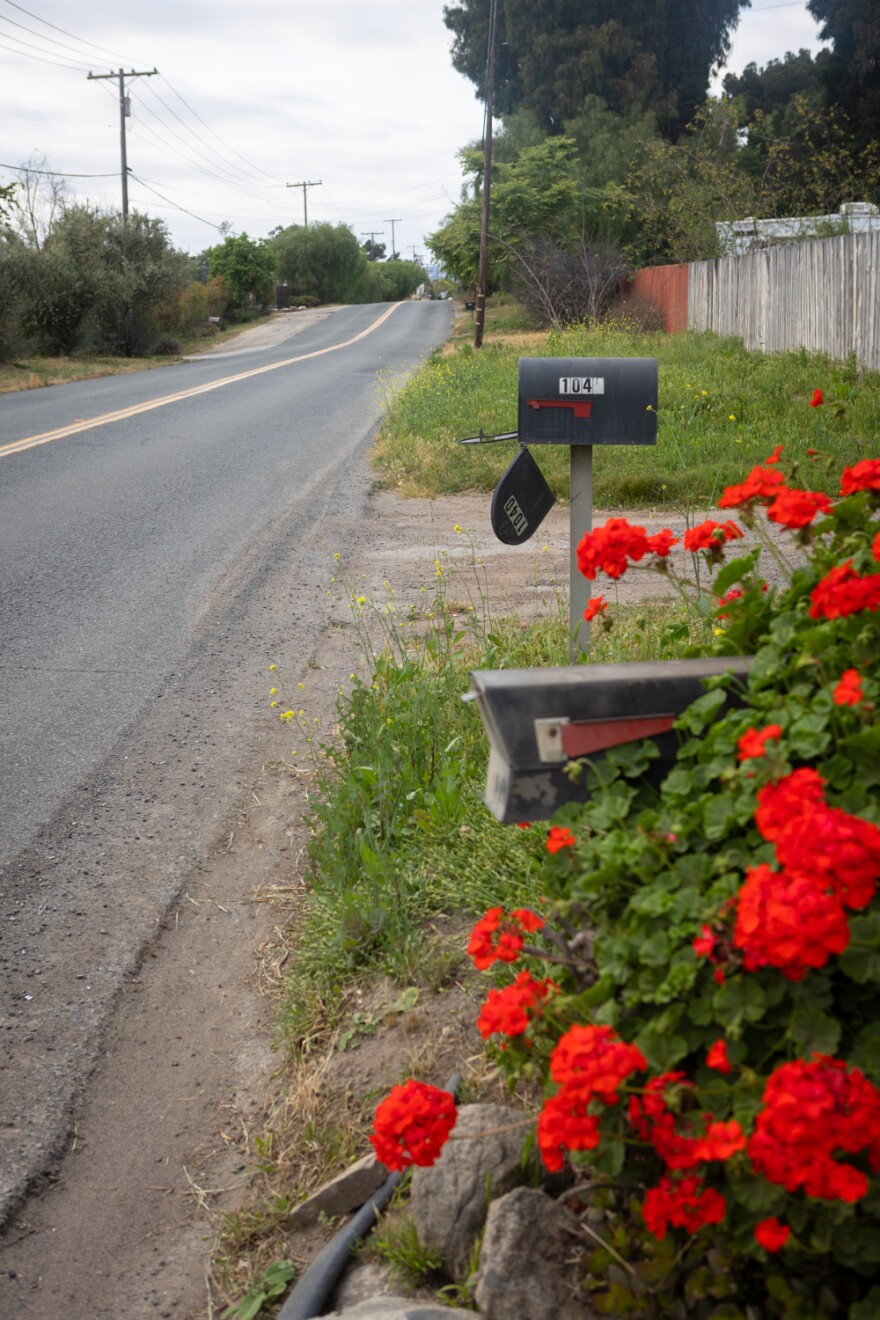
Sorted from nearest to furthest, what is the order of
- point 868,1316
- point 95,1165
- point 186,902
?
point 868,1316 < point 95,1165 < point 186,902

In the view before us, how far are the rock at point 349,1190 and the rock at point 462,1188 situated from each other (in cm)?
19

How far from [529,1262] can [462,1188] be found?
230mm

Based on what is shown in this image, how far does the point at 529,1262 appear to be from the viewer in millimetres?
1827

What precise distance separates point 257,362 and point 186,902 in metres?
24.8

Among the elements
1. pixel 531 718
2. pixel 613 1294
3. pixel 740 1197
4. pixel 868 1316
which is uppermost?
pixel 531 718

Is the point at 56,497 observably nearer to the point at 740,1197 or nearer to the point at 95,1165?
the point at 95,1165

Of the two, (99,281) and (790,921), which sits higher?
(99,281)

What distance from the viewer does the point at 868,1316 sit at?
4.89ft

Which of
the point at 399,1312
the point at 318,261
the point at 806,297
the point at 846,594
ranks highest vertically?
the point at 318,261

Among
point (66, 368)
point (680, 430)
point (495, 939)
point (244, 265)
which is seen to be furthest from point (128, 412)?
point (244, 265)

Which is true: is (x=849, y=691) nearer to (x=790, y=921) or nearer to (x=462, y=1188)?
(x=790, y=921)

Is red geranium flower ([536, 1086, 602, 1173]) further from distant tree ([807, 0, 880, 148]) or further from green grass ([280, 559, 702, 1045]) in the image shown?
distant tree ([807, 0, 880, 148])

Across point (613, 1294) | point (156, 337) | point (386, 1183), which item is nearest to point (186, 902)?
point (386, 1183)

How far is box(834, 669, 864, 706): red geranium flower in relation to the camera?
169cm
